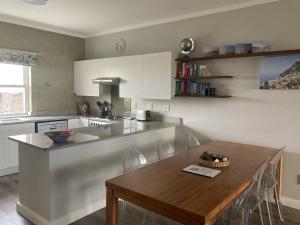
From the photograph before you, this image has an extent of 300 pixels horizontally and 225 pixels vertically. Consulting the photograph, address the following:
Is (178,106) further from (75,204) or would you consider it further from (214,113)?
(75,204)

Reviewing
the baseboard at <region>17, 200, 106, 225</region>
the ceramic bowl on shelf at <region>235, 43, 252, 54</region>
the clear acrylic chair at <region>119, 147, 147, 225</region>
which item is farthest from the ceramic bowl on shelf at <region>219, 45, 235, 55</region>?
the baseboard at <region>17, 200, 106, 225</region>

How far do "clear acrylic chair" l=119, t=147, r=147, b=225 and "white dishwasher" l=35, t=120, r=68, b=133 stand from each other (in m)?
2.23

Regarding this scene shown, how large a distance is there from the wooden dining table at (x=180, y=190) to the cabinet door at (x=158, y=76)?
1.49 metres

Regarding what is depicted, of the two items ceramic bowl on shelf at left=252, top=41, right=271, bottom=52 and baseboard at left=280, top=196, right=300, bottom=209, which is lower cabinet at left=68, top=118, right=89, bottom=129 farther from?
baseboard at left=280, top=196, right=300, bottom=209

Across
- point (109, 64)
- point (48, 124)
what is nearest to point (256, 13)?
point (109, 64)

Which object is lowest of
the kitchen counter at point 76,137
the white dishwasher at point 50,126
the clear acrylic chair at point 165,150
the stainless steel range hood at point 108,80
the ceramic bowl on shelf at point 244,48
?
the clear acrylic chair at point 165,150

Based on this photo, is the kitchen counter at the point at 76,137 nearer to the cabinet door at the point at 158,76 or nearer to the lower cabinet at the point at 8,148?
the cabinet door at the point at 158,76

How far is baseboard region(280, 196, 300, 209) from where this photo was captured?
3.03 meters

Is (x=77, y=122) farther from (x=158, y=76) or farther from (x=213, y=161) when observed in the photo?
(x=213, y=161)

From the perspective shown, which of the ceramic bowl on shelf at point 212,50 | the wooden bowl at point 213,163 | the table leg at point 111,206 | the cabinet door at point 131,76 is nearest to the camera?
the table leg at point 111,206

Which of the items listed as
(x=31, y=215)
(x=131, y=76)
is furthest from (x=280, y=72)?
(x=31, y=215)

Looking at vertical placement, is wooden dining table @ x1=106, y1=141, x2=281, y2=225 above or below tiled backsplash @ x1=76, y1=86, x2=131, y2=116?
below

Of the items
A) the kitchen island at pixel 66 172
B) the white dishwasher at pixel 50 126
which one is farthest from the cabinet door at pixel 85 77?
the kitchen island at pixel 66 172

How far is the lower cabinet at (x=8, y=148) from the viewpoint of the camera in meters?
3.78
